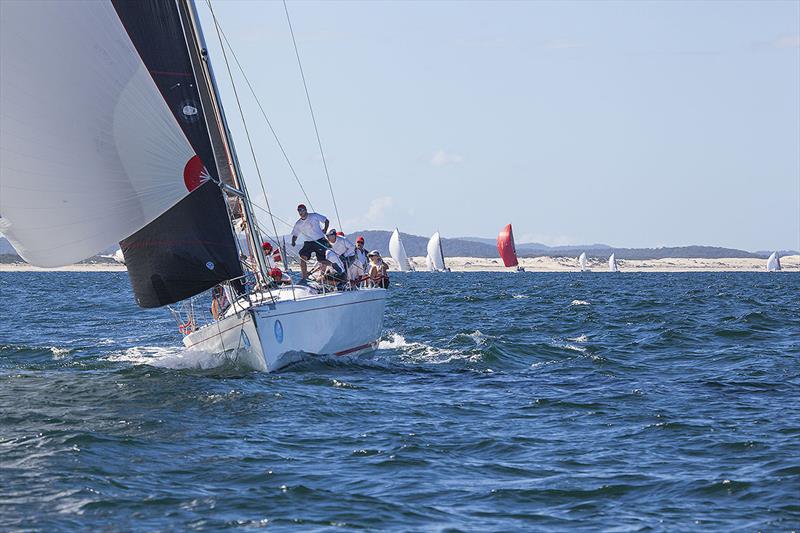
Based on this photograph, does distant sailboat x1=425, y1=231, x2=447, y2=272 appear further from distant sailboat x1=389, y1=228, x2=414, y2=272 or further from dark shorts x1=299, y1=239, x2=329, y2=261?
dark shorts x1=299, y1=239, x2=329, y2=261

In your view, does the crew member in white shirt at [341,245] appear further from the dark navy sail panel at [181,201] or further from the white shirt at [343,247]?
the dark navy sail panel at [181,201]

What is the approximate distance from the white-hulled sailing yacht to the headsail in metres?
0.01

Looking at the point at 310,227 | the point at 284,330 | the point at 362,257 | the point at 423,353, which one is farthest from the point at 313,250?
the point at 423,353

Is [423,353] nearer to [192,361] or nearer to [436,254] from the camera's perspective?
[192,361]

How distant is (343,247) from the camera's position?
658 inches

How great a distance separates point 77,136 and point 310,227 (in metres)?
4.67

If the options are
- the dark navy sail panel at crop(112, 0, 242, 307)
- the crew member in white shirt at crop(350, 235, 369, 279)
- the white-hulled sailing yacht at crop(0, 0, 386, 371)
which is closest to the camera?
the white-hulled sailing yacht at crop(0, 0, 386, 371)

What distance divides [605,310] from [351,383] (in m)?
18.3

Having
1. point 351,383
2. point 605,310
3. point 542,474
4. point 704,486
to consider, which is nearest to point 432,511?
point 542,474

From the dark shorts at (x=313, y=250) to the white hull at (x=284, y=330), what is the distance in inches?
36.9

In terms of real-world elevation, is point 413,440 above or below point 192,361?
below

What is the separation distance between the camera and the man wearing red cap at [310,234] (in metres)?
16.0

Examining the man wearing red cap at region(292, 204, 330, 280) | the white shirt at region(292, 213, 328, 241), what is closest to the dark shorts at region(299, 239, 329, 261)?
the man wearing red cap at region(292, 204, 330, 280)

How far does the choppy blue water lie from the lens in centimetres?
764
